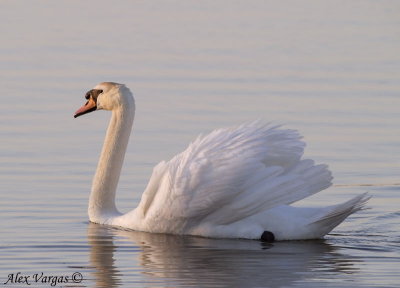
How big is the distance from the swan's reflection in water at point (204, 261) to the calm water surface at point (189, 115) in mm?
17

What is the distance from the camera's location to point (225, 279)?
9.88m

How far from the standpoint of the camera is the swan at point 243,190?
11.4m

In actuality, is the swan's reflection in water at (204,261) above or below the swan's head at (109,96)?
below

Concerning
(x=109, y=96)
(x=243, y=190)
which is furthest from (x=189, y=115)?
(x=243, y=190)

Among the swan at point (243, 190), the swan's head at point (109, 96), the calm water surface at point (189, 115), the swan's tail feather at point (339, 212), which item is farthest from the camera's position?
the swan's head at point (109, 96)

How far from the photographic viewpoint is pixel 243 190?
449 inches

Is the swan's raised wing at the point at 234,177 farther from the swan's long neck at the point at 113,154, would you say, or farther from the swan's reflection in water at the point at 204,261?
the swan's long neck at the point at 113,154

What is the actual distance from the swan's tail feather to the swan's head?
2509 millimetres

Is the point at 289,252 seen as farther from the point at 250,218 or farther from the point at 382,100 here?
the point at 382,100
